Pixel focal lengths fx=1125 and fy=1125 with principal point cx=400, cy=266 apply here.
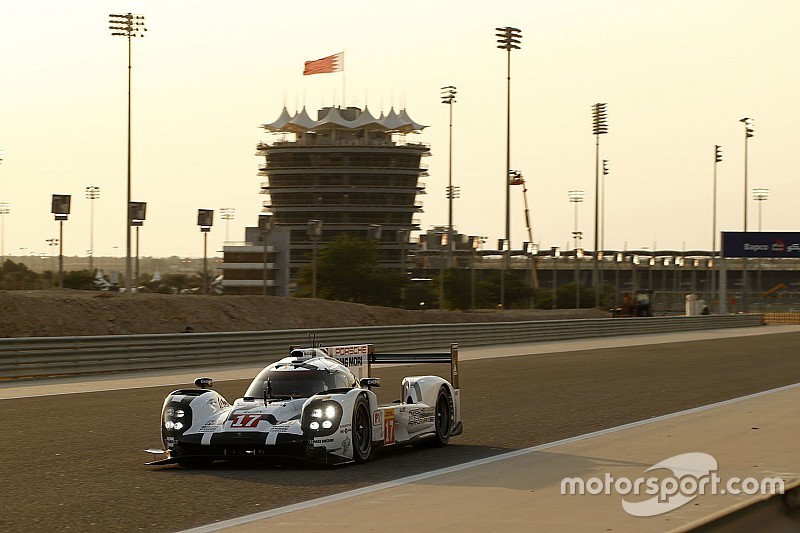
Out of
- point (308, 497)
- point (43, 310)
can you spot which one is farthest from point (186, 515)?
point (43, 310)

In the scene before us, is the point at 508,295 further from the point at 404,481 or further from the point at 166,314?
the point at 404,481

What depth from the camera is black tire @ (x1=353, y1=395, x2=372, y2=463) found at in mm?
11164

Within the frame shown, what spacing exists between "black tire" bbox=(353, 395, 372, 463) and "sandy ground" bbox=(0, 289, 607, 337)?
934 inches

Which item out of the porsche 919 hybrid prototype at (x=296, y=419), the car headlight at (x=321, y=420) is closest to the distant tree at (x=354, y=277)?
the porsche 919 hybrid prototype at (x=296, y=419)

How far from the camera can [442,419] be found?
42.8 ft

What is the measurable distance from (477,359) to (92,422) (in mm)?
18711

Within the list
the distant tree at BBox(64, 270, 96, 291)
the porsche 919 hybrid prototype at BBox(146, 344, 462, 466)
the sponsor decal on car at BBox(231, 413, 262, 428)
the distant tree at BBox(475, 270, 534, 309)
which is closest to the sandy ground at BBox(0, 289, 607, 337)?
the porsche 919 hybrid prototype at BBox(146, 344, 462, 466)

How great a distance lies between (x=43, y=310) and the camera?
3491cm

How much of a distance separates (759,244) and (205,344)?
6110 cm

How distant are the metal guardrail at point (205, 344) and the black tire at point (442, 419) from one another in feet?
43.7

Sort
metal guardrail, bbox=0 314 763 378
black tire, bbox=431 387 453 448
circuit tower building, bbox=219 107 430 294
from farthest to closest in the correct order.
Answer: circuit tower building, bbox=219 107 430 294
metal guardrail, bbox=0 314 763 378
black tire, bbox=431 387 453 448

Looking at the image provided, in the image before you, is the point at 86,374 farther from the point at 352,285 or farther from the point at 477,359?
the point at 352,285

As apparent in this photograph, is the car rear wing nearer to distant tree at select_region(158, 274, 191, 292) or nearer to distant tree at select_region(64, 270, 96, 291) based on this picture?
distant tree at select_region(64, 270, 96, 291)

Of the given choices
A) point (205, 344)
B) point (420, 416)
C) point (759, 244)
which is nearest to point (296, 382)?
point (420, 416)
